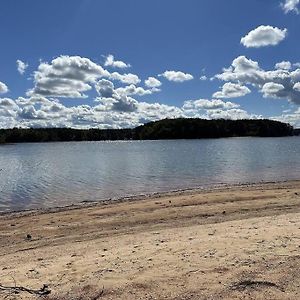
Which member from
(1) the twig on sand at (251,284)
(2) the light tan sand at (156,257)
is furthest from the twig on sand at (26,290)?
(1) the twig on sand at (251,284)

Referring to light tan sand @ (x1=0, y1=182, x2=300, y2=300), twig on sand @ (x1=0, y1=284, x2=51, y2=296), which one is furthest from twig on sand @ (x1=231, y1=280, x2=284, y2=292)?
twig on sand @ (x1=0, y1=284, x2=51, y2=296)

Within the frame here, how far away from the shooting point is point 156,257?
801 cm

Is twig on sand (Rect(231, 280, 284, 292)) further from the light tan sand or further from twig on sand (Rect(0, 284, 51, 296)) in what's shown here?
twig on sand (Rect(0, 284, 51, 296))

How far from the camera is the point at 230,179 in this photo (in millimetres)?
30188

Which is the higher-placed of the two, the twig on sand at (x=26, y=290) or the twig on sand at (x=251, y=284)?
the twig on sand at (x=251, y=284)

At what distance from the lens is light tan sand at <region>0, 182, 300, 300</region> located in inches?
251

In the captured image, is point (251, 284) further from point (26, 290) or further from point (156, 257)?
point (26, 290)

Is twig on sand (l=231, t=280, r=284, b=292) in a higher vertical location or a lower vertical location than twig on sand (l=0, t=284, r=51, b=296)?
higher

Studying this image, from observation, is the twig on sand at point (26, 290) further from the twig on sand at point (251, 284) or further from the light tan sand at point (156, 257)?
the twig on sand at point (251, 284)

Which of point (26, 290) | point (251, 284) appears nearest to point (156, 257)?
point (251, 284)

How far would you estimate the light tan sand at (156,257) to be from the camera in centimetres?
636

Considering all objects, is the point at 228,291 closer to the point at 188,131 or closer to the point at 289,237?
the point at 289,237

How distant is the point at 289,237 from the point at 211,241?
5.63 ft

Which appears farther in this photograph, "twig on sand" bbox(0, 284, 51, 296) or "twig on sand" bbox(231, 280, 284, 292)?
"twig on sand" bbox(0, 284, 51, 296)
